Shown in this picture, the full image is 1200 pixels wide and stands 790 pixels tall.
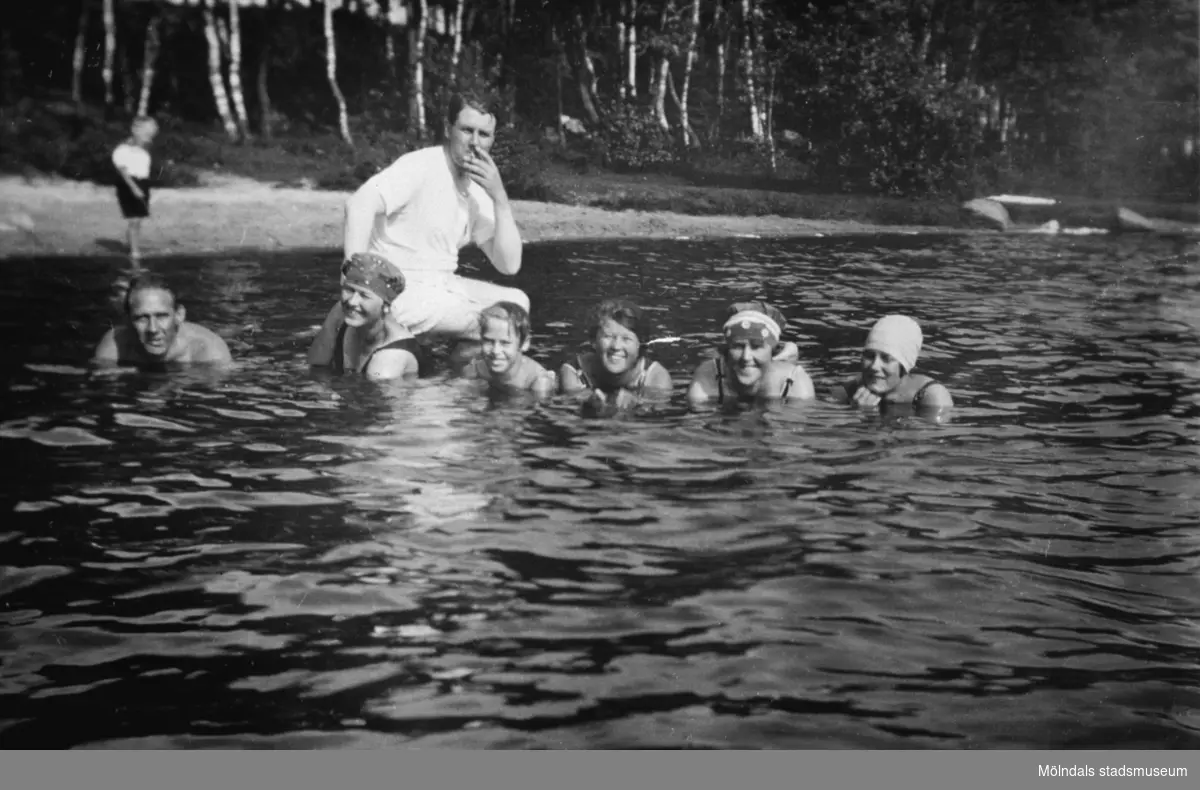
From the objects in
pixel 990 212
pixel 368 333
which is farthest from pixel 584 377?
pixel 990 212

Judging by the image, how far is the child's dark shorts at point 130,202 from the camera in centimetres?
1650

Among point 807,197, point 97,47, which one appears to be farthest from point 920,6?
point 97,47

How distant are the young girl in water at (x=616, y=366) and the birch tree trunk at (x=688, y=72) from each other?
7656 mm

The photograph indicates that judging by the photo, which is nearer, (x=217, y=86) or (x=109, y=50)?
(x=109, y=50)

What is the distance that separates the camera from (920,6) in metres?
14.0

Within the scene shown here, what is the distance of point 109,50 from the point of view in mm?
14359

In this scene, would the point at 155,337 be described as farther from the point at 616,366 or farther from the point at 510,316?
the point at 616,366

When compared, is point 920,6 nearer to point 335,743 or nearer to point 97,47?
point 97,47

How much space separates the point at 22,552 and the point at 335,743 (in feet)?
7.25

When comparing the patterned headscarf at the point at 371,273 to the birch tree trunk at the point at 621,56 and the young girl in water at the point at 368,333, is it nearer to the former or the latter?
the young girl in water at the point at 368,333

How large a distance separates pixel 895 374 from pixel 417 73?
10.9m

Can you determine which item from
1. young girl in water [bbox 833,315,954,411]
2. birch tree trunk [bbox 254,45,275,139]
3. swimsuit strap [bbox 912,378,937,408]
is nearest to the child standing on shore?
birch tree trunk [bbox 254,45,275,139]

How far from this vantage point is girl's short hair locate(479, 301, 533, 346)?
9.20 m

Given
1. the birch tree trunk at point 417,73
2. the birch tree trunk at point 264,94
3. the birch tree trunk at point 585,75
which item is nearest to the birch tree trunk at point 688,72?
the birch tree trunk at point 585,75
